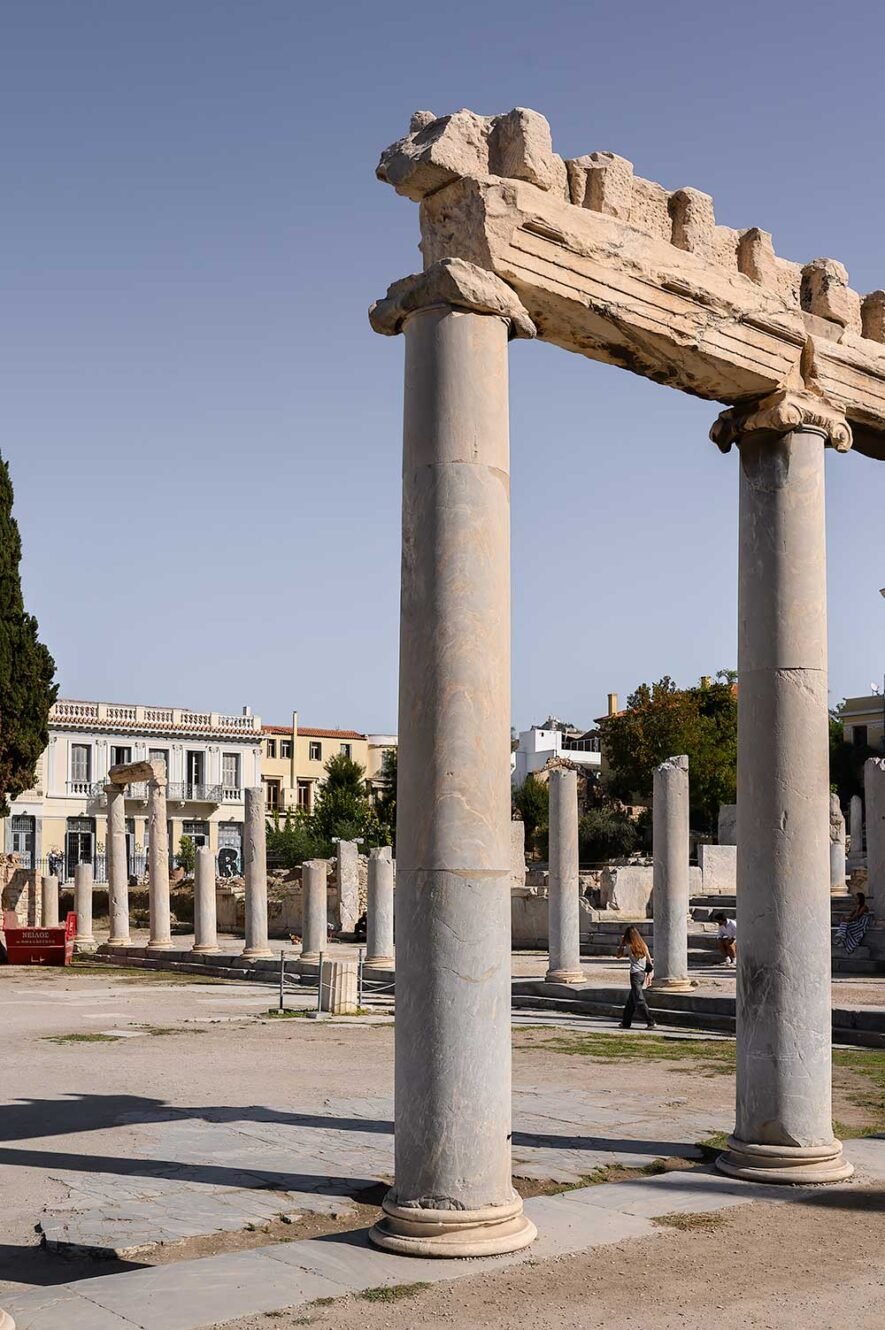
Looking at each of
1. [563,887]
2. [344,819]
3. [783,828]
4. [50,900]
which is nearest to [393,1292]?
[783,828]

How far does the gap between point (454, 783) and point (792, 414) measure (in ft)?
12.5

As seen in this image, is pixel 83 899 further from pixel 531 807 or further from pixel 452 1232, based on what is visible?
pixel 452 1232

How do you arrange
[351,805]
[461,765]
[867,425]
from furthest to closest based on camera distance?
1. [351,805]
2. [867,425]
3. [461,765]

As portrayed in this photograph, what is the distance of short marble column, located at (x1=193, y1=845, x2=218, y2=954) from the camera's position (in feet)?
108

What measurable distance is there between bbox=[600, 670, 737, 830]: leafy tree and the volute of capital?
52.0 meters

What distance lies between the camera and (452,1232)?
682cm

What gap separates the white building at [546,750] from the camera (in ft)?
300

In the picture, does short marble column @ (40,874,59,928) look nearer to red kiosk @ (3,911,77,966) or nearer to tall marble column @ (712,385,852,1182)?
red kiosk @ (3,911,77,966)

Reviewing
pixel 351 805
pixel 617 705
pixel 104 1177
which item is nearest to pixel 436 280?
pixel 104 1177

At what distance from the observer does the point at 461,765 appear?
7.18 metres

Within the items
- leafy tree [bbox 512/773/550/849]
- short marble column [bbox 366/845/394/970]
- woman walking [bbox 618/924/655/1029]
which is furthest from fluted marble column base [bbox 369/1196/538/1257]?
leafy tree [bbox 512/773/550/849]

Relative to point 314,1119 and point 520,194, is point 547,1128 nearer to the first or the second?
point 314,1119

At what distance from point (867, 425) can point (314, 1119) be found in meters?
6.93

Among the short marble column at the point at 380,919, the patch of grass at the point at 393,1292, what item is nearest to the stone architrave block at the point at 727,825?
the short marble column at the point at 380,919
